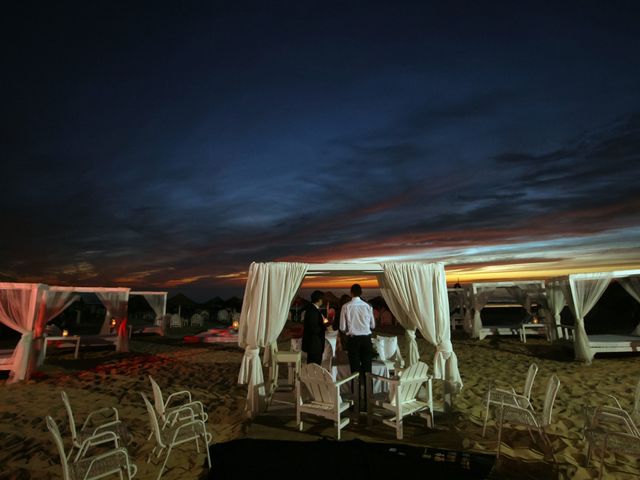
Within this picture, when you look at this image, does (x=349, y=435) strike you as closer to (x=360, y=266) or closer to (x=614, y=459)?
(x=360, y=266)

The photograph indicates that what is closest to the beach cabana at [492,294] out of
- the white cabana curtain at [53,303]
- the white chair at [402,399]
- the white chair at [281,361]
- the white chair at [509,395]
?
the white chair at [281,361]

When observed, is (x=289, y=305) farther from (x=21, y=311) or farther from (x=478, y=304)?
(x=478, y=304)

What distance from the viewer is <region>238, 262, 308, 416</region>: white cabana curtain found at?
543 cm

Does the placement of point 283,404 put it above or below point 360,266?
below

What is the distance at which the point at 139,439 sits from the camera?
15.7 feet

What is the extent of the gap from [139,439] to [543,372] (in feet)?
28.0

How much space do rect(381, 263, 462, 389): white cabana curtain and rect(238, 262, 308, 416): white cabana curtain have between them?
1.62 metres

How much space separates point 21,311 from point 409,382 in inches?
381

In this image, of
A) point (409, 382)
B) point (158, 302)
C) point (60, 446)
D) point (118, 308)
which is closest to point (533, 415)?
point (409, 382)

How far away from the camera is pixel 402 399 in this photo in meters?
4.53

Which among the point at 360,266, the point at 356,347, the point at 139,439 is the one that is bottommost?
the point at 139,439

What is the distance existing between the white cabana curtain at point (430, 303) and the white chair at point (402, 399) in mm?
651

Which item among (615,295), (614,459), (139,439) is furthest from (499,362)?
(615,295)

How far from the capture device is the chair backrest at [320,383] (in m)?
4.39
